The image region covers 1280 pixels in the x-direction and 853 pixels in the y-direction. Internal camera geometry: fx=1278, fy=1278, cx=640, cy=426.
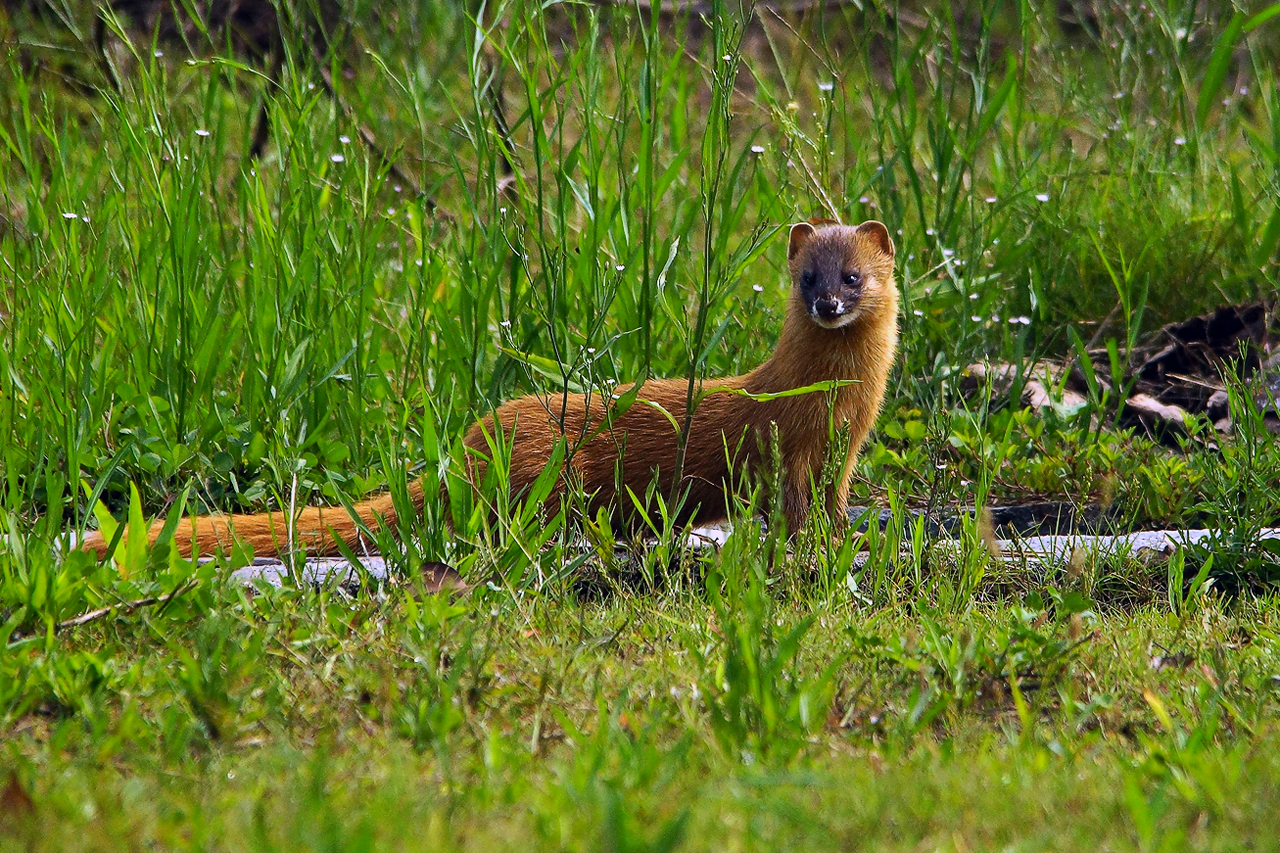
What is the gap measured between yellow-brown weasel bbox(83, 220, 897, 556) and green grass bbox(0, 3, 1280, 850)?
19 centimetres

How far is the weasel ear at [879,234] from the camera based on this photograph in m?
4.31

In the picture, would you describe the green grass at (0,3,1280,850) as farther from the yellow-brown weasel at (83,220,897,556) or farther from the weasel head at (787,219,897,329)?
the weasel head at (787,219,897,329)

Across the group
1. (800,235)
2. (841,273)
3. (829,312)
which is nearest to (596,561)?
(829,312)

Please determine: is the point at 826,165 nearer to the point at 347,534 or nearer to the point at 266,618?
the point at 347,534

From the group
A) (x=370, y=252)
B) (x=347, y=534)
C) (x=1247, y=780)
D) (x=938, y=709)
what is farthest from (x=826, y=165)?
(x=1247, y=780)

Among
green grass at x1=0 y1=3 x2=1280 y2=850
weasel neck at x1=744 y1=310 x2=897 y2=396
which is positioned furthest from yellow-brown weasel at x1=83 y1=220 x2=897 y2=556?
green grass at x1=0 y1=3 x2=1280 y2=850

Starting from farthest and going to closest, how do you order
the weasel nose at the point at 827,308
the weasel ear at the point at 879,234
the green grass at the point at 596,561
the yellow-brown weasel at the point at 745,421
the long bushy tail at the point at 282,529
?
the weasel ear at the point at 879,234, the weasel nose at the point at 827,308, the yellow-brown weasel at the point at 745,421, the long bushy tail at the point at 282,529, the green grass at the point at 596,561

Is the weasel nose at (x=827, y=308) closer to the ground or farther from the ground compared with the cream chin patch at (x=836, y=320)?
farther from the ground

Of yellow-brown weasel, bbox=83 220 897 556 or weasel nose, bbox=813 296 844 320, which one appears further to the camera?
weasel nose, bbox=813 296 844 320

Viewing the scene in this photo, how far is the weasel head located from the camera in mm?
4039

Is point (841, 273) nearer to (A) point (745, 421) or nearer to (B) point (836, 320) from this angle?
(B) point (836, 320)

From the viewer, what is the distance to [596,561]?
341 cm

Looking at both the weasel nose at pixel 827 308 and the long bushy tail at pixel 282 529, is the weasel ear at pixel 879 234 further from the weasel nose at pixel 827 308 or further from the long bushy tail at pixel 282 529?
the long bushy tail at pixel 282 529

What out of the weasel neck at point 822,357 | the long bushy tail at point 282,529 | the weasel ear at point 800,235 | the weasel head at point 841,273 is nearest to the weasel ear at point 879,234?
the weasel head at point 841,273
